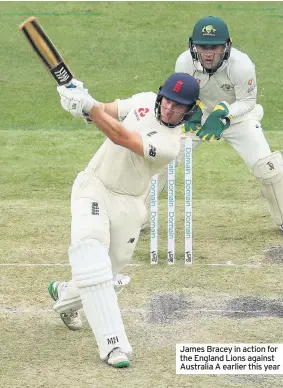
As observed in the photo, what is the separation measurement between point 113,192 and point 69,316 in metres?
0.95

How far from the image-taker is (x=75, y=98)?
680cm

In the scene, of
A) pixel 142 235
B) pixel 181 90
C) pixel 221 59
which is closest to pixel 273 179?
pixel 221 59

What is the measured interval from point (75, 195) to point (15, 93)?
986 cm

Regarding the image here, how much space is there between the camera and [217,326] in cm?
787

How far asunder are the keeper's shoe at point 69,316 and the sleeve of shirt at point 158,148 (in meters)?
1.21

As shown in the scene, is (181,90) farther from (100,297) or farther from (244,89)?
(244,89)

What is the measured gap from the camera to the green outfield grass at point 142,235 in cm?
735

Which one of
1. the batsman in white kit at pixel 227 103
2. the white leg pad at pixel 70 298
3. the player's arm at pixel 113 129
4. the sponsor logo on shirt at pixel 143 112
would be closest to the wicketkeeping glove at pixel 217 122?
the batsman in white kit at pixel 227 103

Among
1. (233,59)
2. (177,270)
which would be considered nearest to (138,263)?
(177,270)

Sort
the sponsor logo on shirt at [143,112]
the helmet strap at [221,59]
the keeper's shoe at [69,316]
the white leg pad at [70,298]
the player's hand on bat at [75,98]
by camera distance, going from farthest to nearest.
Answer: the helmet strap at [221,59] → the keeper's shoe at [69,316] → the white leg pad at [70,298] → the sponsor logo on shirt at [143,112] → the player's hand on bat at [75,98]

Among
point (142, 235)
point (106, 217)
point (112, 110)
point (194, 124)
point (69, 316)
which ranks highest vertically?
point (194, 124)

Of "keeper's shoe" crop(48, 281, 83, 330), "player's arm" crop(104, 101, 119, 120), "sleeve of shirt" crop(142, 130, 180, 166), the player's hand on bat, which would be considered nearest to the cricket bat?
the player's hand on bat

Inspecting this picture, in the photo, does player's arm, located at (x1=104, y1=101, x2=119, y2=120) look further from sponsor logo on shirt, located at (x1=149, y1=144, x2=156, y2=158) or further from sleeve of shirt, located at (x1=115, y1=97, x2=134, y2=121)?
sponsor logo on shirt, located at (x1=149, y1=144, x2=156, y2=158)

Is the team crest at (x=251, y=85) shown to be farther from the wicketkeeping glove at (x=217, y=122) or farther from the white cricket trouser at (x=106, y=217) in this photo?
the white cricket trouser at (x=106, y=217)
